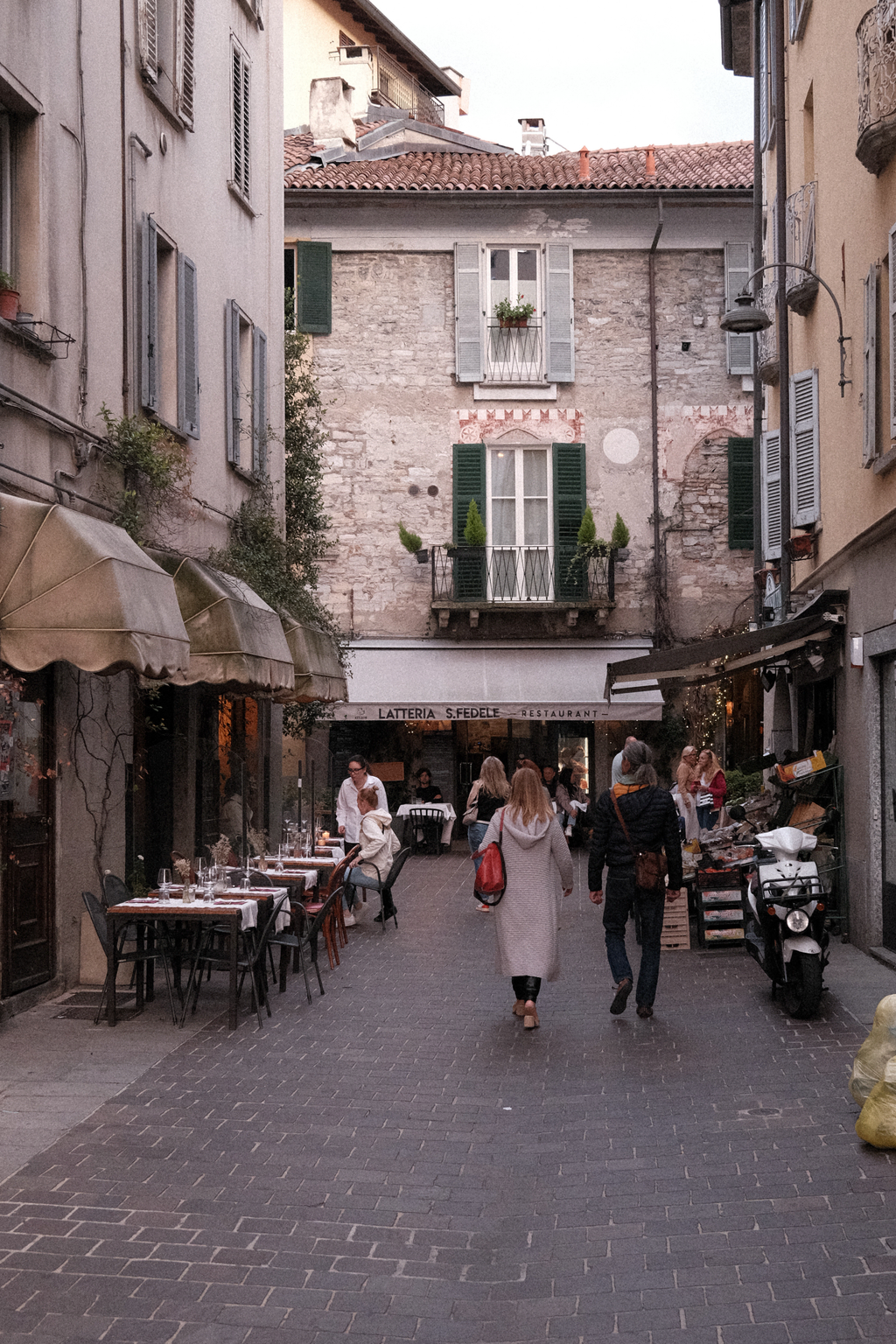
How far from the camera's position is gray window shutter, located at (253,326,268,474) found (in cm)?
1694

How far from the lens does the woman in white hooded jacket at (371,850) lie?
47.7 ft

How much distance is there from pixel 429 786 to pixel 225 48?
12.0 metres

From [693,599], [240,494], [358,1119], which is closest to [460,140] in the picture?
[693,599]

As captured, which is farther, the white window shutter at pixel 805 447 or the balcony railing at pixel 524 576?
the balcony railing at pixel 524 576

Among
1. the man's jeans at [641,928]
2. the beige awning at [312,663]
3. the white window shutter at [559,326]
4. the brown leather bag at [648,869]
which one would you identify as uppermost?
the white window shutter at [559,326]

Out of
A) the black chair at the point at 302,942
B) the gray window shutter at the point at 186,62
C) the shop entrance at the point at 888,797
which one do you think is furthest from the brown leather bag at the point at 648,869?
the gray window shutter at the point at 186,62

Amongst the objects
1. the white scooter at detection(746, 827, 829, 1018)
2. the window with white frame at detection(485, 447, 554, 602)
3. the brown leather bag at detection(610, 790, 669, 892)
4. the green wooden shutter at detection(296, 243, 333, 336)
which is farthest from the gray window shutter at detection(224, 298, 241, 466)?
the green wooden shutter at detection(296, 243, 333, 336)

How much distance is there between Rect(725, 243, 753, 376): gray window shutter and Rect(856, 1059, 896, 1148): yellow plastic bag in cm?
1981

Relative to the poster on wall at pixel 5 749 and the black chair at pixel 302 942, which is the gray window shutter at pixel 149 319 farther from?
the black chair at pixel 302 942

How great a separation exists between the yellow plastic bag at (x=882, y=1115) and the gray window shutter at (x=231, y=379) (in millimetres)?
10984

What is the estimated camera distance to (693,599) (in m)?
24.8

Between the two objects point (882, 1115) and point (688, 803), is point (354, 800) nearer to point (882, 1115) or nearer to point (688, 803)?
point (688, 803)

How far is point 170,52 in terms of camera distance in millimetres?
13492

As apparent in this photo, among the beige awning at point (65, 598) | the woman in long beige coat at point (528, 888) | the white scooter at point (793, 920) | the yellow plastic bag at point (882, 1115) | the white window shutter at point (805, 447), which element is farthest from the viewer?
the white window shutter at point (805, 447)
